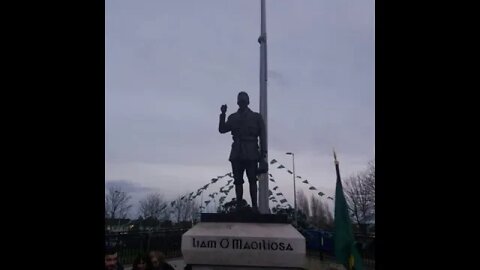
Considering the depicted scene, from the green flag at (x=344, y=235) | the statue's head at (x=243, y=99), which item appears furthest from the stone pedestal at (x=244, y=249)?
the statue's head at (x=243, y=99)

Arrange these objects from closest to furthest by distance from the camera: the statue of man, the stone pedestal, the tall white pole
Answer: the stone pedestal, the statue of man, the tall white pole

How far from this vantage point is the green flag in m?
4.86

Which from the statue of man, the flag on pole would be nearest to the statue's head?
A: the statue of man

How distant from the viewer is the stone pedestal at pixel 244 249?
6.05m

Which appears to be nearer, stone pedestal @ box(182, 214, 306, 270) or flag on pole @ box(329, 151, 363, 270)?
flag on pole @ box(329, 151, 363, 270)

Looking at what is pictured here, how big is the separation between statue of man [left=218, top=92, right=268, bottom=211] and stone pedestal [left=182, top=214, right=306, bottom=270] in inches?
51.7

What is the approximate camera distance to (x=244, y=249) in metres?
6.07

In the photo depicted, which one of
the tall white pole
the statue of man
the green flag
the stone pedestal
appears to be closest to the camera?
the green flag

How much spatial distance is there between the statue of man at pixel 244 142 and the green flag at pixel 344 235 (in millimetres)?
2646

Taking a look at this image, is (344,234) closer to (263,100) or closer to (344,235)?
(344,235)

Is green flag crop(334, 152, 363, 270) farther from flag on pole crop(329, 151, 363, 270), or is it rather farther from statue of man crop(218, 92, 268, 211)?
statue of man crop(218, 92, 268, 211)

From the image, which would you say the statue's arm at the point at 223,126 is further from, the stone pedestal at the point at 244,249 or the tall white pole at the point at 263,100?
the stone pedestal at the point at 244,249

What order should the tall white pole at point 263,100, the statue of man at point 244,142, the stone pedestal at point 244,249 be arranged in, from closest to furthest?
the stone pedestal at point 244,249 < the statue of man at point 244,142 < the tall white pole at point 263,100
